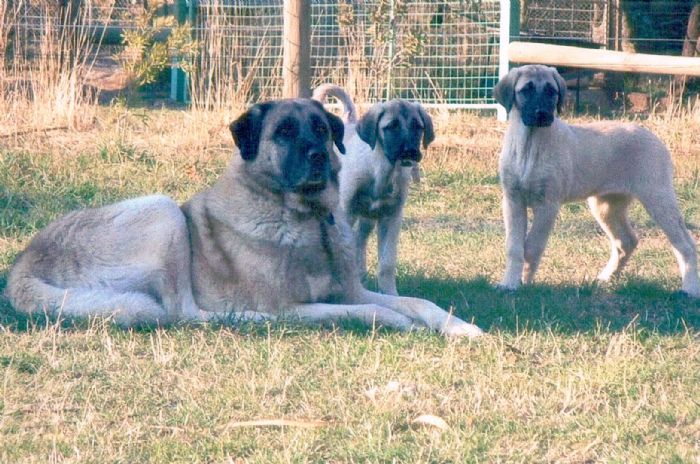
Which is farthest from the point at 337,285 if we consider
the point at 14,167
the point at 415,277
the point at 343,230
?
the point at 14,167

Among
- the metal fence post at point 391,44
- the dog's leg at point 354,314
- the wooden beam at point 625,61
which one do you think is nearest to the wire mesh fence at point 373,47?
the metal fence post at point 391,44

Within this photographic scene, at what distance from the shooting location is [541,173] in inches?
255

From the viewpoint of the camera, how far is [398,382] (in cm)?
389

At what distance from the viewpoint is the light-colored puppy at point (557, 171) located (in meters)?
6.43

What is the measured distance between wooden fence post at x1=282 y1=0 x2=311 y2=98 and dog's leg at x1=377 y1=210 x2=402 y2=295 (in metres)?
2.86

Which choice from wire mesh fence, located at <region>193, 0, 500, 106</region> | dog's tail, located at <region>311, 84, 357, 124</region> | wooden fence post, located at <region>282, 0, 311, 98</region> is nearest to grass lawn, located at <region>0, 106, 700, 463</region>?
dog's tail, located at <region>311, 84, 357, 124</region>

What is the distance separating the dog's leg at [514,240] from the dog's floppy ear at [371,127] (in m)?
0.99

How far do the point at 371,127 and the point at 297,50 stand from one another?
2.85 m

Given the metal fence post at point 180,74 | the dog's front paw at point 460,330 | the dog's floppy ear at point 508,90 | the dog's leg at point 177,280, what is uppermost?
the metal fence post at point 180,74

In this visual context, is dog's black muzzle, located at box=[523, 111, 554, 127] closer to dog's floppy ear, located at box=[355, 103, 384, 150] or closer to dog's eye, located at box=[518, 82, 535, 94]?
dog's eye, located at box=[518, 82, 535, 94]

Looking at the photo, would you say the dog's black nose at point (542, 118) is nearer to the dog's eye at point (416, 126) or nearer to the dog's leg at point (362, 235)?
the dog's eye at point (416, 126)

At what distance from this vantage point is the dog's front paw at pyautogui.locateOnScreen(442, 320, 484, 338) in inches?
183

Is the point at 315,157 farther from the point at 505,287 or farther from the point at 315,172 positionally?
the point at 505,287

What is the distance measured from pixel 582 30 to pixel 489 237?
9924 mm
